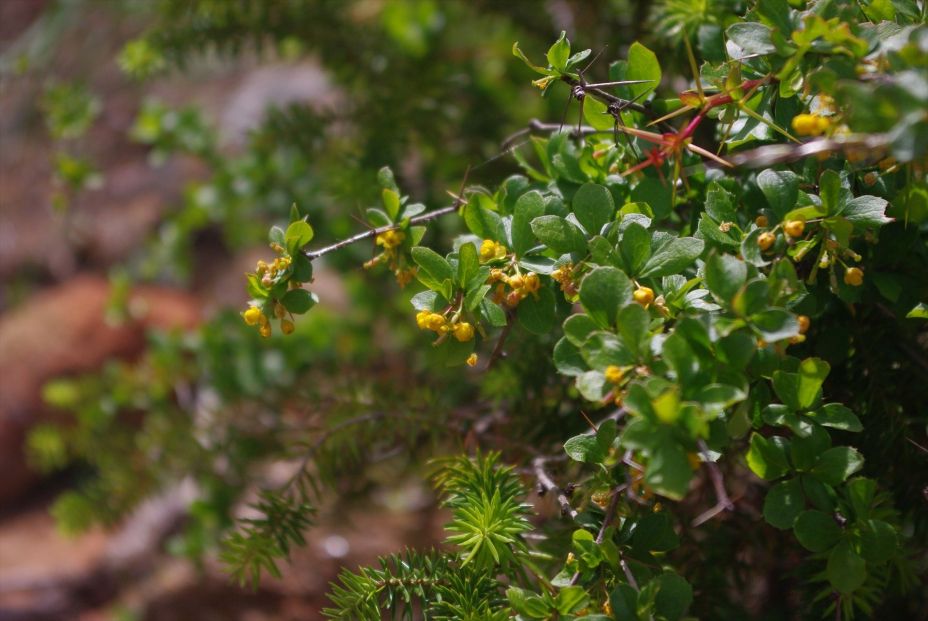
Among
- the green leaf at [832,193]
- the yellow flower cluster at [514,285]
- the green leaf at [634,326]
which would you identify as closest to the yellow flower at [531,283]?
A: the yellow flower cluster at [514,285]

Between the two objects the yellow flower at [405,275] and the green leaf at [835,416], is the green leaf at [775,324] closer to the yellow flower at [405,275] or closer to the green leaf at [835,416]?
the green leaf at [835,416]

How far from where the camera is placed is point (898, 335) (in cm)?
68

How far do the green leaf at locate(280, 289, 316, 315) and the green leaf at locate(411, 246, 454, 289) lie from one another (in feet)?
0.30

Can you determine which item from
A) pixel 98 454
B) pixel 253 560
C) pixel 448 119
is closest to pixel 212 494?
pixel 98 454

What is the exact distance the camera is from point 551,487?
0.64m

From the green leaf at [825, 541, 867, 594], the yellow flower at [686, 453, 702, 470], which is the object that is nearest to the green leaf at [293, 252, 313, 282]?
the yellow flower at [686, 453, 702, 470]

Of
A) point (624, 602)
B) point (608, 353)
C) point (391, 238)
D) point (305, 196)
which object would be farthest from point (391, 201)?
point (305, 196)

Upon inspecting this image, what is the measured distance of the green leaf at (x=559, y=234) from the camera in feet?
1.81

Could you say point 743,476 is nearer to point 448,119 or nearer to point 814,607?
point 814,607

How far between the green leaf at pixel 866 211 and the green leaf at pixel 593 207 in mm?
159

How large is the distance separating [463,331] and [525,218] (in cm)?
10

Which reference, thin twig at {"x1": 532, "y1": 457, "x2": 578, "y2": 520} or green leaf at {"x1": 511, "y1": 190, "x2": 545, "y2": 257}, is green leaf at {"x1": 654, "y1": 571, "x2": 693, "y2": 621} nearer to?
thin twig at {"x1": 532, "y1": 457, "x2": 578, "y2": 520}

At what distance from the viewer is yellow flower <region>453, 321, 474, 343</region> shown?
1.79ft

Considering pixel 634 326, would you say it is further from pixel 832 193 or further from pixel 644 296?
pixel 832 193
